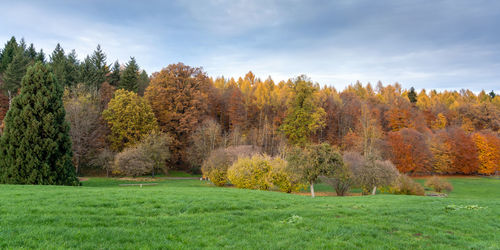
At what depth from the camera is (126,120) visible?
4116cm

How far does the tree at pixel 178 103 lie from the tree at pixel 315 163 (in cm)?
2523

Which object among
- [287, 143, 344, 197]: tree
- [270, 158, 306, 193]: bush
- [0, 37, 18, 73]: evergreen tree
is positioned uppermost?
[0, 37, 18, 73]: evergreen tree

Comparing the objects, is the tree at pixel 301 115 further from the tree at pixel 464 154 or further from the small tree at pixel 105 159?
the tree at pixel 464 154

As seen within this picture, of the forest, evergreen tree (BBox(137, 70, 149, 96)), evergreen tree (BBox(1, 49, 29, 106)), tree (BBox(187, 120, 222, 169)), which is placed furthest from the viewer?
evergreen tree (BBox(137, 70, 149, 96))

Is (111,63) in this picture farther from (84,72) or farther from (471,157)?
(471,157)

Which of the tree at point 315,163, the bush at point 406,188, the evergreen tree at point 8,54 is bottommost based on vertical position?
the bush at point 406,188

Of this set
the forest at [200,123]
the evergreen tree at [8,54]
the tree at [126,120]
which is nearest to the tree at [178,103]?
the forest at [200,123]

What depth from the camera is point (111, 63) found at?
61188 millimetres

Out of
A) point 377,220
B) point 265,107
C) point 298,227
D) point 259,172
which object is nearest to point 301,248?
point 298,227

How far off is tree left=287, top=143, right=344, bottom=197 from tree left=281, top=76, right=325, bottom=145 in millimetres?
22511

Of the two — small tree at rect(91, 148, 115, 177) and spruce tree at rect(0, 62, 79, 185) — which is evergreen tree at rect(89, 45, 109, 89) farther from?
spruce tree at rect(0, 62, 79, 185)

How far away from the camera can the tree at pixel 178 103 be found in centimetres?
4494

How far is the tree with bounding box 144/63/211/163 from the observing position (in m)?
44.9

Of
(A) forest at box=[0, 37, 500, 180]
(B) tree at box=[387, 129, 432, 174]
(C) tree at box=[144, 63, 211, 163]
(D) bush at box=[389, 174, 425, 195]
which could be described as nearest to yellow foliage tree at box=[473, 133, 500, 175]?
(A) forest at box=[0, 37, 500, 180]
